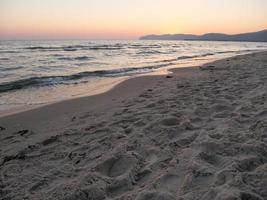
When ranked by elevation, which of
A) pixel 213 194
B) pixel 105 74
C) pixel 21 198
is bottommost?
pixel 105 74

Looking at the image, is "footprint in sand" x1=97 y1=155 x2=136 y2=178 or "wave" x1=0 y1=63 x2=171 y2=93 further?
"wave" x1=0 y1=63 x2=171 y2=93

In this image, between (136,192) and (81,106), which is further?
(81,106)

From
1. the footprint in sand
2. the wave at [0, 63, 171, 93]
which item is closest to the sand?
the footprint in sand

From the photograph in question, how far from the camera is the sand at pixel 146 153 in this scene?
9.29ft

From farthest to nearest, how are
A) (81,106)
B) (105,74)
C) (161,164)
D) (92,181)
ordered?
(105,74) → (81,106) → (161,164) → (92,181)

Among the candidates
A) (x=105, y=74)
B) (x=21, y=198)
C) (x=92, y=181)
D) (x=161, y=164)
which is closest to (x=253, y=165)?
(x=161, y=164)

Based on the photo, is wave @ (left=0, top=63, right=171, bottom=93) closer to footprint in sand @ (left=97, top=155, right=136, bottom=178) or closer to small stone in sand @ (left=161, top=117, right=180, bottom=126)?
small stone in sand @ (left=161, top=117, right=180, bottom=126)

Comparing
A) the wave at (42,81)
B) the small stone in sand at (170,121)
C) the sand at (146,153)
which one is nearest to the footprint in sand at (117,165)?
the sand at (146,153)

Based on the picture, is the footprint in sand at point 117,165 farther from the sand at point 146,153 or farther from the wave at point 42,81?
the wave at point 42,81

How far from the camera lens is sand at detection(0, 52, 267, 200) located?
2832 mm

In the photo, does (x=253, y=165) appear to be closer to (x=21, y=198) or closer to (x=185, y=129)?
(x=185, y=129)

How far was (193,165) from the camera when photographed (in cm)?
317

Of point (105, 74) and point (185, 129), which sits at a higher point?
point (185, 129)

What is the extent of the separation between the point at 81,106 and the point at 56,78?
20.7 feet
